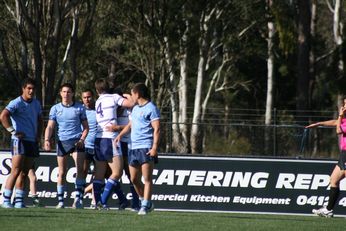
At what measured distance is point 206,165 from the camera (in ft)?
66.3

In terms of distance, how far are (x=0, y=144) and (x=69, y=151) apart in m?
7.32

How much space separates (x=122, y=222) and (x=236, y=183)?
729cm

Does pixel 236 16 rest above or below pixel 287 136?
above

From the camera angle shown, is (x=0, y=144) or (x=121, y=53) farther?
(x=121, y=53)

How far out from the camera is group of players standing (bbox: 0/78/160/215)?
48.5 ft

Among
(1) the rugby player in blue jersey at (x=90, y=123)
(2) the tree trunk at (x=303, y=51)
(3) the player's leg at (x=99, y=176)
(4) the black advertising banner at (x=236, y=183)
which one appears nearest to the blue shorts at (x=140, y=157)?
(3) the player's leg at (x=99, y=176)

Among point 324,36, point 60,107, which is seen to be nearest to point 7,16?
point 60,107

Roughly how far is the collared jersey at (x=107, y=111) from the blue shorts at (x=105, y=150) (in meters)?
0.09

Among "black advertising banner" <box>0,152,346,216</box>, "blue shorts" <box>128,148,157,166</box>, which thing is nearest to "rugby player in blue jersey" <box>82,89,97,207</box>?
"blue shorts" <box>128,148,157,166</box>

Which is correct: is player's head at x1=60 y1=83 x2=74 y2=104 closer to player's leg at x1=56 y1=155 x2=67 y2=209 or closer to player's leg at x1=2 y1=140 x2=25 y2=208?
player's leg at x1=56 y1=155 x2=67 y2=209

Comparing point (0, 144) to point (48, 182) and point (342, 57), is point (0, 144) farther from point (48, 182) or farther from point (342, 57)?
point (342, 57)

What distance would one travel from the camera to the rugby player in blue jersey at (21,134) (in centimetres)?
1530

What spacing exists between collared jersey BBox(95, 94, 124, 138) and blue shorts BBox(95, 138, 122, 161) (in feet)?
0.31

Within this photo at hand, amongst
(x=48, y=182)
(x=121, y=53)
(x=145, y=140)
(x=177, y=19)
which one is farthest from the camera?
(x=121, y=53)
